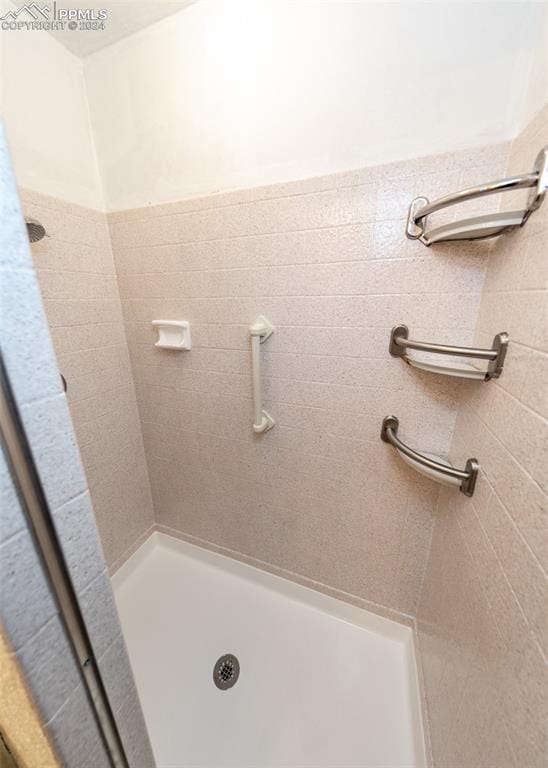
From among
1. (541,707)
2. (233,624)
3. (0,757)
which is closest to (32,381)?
(0,757)

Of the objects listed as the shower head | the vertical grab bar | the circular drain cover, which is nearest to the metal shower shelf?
the vertical grab bar

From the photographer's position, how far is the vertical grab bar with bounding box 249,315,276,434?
0.96 m

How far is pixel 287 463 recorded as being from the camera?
1.14 metres

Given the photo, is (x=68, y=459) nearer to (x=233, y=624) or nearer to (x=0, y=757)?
(x=0, y=757)

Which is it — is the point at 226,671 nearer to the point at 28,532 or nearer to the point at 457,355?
the point at 28,532

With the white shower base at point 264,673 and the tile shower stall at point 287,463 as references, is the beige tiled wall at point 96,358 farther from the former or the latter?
the white shower base at point 264,673

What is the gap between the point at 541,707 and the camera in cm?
41

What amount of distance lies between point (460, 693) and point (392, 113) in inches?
59.3

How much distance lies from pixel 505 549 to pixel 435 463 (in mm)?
258

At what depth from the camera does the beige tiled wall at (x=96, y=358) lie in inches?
39.3

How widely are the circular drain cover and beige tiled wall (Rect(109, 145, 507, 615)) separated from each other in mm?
356

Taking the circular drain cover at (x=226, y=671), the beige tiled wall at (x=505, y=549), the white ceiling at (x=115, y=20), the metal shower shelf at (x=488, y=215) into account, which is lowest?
the circular drain cover at (x=226, y=671)

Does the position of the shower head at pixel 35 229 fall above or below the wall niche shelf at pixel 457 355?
above

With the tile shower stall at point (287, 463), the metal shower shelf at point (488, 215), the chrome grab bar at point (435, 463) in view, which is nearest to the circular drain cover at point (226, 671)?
the tile shower stall at point (287, 463)
